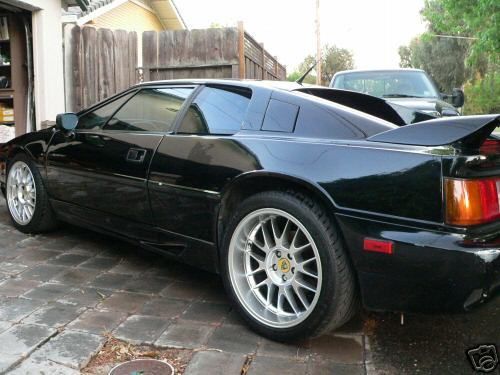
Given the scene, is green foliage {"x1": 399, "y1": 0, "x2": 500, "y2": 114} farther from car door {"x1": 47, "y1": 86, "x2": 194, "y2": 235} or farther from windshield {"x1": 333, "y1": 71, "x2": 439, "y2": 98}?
car door {"x1": 47, "y1": 86, "x2": 194, "y2": 235}

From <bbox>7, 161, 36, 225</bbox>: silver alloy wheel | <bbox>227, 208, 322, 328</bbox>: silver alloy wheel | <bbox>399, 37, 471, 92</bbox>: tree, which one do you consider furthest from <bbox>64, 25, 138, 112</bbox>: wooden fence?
<bbox>399, 37, 471, 92</bbox>: tree

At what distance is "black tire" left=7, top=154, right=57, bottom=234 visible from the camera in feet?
15.8

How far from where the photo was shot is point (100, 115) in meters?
4.44

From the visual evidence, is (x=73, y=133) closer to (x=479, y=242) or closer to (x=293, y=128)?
(x=293, y=128)

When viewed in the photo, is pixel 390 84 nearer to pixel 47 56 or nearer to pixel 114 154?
pixel 47 56

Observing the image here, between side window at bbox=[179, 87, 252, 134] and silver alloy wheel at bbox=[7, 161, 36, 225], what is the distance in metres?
1.99

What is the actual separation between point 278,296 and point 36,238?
2839mm

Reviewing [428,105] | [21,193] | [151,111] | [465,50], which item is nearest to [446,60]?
[465,50]

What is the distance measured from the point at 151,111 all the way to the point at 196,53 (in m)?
4.40

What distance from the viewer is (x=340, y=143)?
2822 millimetres

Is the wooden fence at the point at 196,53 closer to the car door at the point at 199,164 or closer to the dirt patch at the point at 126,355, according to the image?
the car door at the point at 199,164

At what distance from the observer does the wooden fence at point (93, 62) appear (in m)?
8.41

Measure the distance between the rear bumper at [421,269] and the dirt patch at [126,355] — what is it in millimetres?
974

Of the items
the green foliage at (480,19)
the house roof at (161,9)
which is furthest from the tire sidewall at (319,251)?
the green foliage at (480,19)
